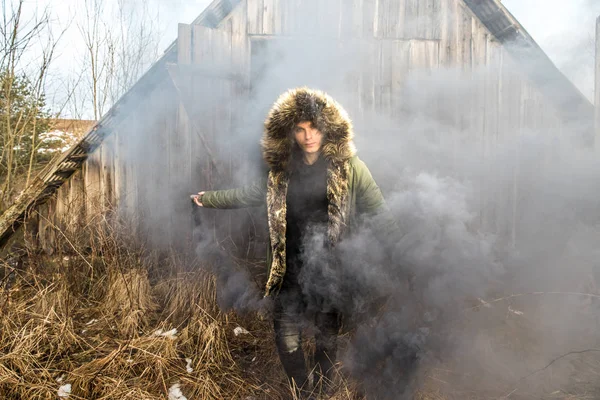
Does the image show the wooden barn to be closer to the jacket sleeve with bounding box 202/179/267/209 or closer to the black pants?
the jacket sleeve with bounding box 202/179/267/209

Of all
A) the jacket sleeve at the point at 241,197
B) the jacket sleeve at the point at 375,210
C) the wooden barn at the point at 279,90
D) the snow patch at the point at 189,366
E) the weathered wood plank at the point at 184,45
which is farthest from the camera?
the wooden barn at the point at 279,90

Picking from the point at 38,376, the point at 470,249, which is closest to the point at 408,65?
the point at 470,249

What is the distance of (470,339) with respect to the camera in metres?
2.99

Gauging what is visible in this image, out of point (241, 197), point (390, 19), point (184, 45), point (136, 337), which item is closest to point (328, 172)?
point (241, 197)

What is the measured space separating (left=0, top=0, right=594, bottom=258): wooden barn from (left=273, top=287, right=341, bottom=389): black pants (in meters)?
1.55

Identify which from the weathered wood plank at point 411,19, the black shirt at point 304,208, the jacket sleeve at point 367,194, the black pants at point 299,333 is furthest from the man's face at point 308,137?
the weathered wood plank at point 411,19

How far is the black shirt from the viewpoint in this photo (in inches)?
107

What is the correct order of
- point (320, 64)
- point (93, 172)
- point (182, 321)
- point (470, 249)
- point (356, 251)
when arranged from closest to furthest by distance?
point (356, 251), point (470, 249), point (182, 321), point (320, 64), point (93, 172)

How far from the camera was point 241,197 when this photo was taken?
116 inches

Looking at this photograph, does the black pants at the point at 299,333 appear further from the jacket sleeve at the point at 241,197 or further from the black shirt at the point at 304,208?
the jacket sleeve at the point at 241,197

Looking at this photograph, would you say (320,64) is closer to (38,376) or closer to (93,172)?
(93,172)

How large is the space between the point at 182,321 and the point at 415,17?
4180 mm

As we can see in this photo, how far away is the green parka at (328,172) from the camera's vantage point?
2629 mm

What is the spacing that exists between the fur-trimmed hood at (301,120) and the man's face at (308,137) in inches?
1.5
